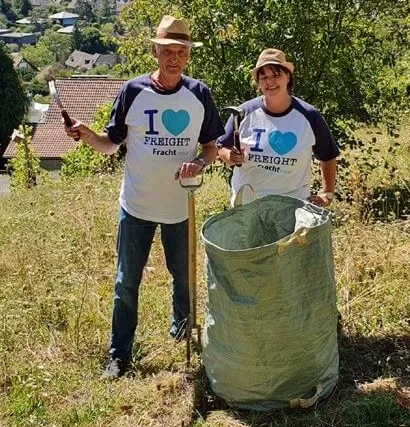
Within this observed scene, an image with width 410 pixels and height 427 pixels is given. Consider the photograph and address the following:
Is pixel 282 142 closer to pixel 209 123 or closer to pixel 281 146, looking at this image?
pixel 281 146

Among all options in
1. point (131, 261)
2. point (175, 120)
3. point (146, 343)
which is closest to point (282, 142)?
point (175, 120)

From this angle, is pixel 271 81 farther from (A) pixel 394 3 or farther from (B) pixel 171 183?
(A) pixel 394 3

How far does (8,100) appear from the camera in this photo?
34312 mm

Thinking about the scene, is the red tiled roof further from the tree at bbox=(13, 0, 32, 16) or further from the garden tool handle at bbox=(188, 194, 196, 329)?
the tree at bbox=(13, 0, 32, 16)

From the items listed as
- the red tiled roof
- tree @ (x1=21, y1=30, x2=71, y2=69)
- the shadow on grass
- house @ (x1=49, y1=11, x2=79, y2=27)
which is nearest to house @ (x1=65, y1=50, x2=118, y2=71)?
tree @ (x1=21, y1=30, x2=71, y2=69)

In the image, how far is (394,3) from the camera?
6.08 m

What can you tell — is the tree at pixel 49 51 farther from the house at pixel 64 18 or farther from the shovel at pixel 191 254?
the shovel at pixel 191 254

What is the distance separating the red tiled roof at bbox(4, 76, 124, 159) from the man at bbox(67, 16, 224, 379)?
70.9ft

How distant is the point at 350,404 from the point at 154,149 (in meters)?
1.44

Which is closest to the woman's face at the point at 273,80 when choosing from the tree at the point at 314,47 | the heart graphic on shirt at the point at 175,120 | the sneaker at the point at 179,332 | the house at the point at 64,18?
the heart graphic on shirt at the point at 175,120

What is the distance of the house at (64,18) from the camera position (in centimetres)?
15962

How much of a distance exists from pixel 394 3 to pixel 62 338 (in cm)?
451

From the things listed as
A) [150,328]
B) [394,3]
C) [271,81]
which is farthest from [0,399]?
[394,3]

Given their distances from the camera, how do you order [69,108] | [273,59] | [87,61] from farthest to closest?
[87,61]
[69,108]
[273,59]
